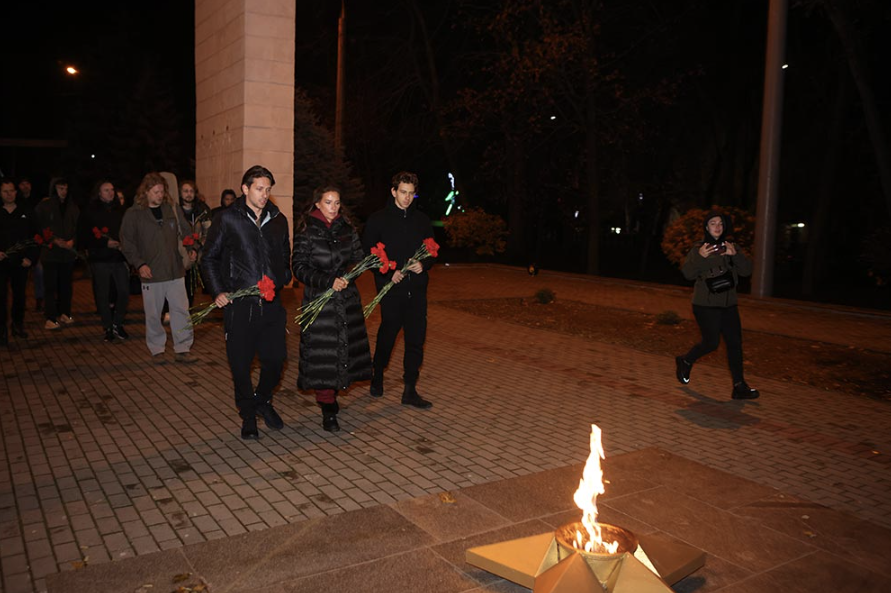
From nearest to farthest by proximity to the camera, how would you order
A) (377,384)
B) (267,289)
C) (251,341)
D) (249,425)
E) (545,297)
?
(267,289) → (251,341) → (249,425) → (377,384) → (545,297)

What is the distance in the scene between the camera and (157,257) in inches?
352

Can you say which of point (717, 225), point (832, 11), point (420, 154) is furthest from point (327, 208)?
point (420, 154)

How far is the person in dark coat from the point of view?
7.68 meters

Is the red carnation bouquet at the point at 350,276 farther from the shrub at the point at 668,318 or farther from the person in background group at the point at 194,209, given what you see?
the shrub at the point at 668,318

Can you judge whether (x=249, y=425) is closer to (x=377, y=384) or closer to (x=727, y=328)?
(x=377, y=384)

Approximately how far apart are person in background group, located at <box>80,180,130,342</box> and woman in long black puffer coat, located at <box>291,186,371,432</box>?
494 centimetres

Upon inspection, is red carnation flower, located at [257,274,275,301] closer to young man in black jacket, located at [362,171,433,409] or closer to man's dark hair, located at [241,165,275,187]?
man's dark hair, located at [241,165,275,187]

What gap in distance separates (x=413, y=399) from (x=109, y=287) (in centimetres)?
524

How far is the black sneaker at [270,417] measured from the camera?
6.50 metres

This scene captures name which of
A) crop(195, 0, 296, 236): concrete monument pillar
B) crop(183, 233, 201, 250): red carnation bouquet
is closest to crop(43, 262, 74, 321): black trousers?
crop(183, 233, 201, 250): red carnation bouquet

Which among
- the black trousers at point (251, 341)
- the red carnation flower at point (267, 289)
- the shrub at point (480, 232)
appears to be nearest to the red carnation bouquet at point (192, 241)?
the black trousers at point (251, 341)

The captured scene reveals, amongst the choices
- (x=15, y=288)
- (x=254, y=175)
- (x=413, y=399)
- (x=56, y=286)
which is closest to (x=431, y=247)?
(x=413, y=399)

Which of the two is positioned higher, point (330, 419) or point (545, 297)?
point (545, 297)

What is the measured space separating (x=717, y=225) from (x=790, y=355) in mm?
3801
